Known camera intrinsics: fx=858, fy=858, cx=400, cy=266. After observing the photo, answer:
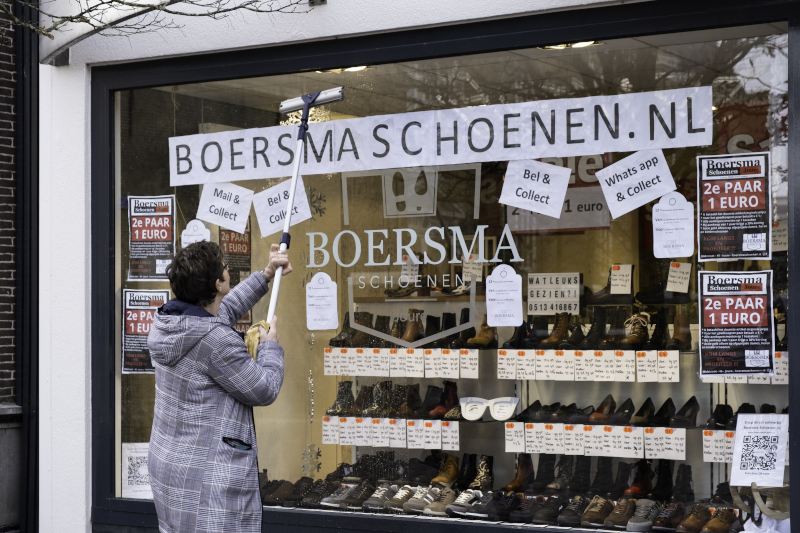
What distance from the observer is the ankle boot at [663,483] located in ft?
16.2

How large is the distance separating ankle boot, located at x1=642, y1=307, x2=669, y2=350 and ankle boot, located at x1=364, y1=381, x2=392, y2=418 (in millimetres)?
1658

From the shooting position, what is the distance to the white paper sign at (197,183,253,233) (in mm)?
5816

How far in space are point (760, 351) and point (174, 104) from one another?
402 cm

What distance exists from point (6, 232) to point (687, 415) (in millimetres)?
4853

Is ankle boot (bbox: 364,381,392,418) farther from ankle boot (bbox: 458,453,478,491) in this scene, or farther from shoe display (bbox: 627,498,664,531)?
shoe display (bbox: 627,498,664,531)

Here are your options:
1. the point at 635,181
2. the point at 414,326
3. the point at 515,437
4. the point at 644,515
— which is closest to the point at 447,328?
the point at 414,326

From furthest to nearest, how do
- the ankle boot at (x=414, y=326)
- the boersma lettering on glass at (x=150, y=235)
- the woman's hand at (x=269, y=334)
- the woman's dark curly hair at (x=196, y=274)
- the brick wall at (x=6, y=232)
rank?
the brick wall at (x=6, y=232) → the boersma lettering on glass at (x=150, y=235) → the ankle boot at (x=414, y=326) → the woman's hand at (x=269, y=334) → the woman's dark curly hair at (x=196, y=274)

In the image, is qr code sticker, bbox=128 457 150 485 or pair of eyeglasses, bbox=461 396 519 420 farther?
qr code sticker, bbox=128 457 150 485

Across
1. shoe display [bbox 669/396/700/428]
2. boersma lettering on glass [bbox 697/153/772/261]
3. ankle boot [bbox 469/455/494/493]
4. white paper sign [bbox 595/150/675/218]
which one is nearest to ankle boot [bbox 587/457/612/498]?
shoe display [bbox 669/396/700/428]

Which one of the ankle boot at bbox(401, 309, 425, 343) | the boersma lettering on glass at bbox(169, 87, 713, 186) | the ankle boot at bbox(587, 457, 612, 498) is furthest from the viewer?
the ankle boot at bbox(401, 309, 425, 343)

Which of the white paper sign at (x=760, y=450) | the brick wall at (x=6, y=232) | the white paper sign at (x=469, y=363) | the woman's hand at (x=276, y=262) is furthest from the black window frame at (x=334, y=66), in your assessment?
the woman's hand at (x=276, y=262)

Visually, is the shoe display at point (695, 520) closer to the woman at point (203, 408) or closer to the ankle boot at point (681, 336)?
the ankle boot at point (681, 336)

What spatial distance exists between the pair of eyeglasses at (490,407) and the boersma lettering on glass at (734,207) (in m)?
1.48

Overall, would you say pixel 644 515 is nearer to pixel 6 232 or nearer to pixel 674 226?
pixel 674 226
